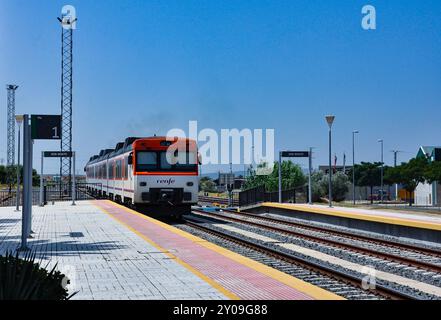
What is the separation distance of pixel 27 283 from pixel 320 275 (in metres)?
6.83

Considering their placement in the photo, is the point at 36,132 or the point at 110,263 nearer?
the point at 110,263

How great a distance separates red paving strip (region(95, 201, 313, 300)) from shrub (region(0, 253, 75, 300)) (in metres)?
2.49

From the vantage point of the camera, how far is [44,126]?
40.7 ft

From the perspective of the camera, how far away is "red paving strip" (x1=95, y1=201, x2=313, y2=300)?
7.47m

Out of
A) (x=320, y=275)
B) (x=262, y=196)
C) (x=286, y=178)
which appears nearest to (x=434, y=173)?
(x=286, y=178)

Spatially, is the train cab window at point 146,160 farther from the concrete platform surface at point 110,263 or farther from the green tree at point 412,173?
the green tree at point 412,173

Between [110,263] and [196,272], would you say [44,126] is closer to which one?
[110,263]

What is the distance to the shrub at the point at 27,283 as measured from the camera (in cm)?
505

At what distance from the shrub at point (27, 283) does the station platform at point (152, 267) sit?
5.33 ft

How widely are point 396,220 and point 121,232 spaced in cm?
893

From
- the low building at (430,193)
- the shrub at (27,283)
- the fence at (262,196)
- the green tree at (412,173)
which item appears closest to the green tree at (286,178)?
the green tree at (412,173)

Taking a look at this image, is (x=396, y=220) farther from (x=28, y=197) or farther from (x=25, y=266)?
(x=25, y=266)

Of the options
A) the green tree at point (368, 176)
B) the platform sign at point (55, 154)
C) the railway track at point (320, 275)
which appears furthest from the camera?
the green tree at point (368, 176)

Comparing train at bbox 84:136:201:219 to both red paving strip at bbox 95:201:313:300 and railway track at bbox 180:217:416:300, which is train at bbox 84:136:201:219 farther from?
red paving strip at bbox 95:201:313:300
